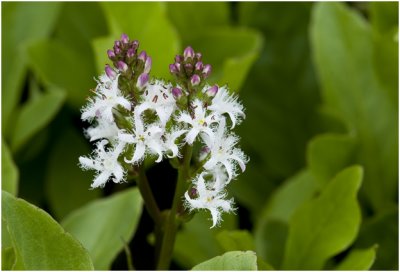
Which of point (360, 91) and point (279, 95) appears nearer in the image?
point (360, 91)

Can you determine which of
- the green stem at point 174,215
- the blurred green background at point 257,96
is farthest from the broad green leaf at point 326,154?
the green stem at point 174,215

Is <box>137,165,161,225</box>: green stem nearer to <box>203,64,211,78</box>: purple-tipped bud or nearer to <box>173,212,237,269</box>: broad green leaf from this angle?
<box>203,64,211,78</box>: purple-tipped bud

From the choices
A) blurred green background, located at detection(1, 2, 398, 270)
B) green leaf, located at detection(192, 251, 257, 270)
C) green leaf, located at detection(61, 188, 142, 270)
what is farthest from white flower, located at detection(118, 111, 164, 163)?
blurred green background, located at detection(1, 2, 398, 270)

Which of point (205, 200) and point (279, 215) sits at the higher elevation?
point (205, 200)

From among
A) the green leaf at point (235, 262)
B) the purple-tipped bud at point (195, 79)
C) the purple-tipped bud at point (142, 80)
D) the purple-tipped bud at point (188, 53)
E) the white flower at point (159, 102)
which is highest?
the purple-tipped bud at point (188, 53)

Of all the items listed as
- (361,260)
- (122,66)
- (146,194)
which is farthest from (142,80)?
(361,260)

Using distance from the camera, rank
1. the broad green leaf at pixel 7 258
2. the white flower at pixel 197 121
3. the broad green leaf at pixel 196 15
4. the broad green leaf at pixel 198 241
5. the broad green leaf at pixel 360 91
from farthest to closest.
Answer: the broad green leaf at pixel 196 15 → the broad green leaf at pixel 360 91 → the broad green leaf at pixel 198 241 → the broad green leaf at pixel 7 258 → the white flower at pixel 197 121

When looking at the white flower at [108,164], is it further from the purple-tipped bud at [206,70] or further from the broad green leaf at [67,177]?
the broad green leaf at [67,177]

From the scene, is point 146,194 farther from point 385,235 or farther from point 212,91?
point 385,235
